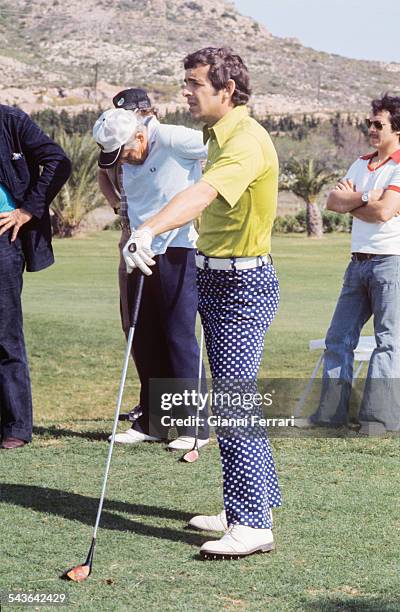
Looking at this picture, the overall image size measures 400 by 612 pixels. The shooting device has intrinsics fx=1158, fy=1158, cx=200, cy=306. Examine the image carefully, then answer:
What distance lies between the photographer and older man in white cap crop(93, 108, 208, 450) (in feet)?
22.4

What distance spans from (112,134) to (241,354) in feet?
4.13

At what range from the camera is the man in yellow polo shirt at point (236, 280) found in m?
4.73

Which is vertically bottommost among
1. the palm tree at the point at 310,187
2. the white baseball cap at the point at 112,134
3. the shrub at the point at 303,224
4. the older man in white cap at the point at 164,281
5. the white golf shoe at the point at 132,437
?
the shrub at the point at 303,224

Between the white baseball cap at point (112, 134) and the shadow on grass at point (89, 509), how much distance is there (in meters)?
1.64

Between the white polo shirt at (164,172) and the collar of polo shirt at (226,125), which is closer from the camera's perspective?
the collar of polo shirt at (226,125)

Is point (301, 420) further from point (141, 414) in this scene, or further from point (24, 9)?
point (24, 9)

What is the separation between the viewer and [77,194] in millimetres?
38438

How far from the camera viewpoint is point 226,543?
4.72 meters

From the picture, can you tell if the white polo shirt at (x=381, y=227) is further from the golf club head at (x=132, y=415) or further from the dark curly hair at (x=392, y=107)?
the golf club head at (x=132, y=415)

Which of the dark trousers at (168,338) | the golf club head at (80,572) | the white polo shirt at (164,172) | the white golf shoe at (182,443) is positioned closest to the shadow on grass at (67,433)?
the dark trousers at (168,338)

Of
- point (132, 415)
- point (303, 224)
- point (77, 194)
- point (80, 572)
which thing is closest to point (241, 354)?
point (80, 572)

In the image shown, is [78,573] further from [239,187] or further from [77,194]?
[77,194]

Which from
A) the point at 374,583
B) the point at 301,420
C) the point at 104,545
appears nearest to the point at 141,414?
the point at 301,420

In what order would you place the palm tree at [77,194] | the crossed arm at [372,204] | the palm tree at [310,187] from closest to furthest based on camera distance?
the crossed arm at [372,204]
the palm tree at [77,194]
the palm tree at [310,187]
